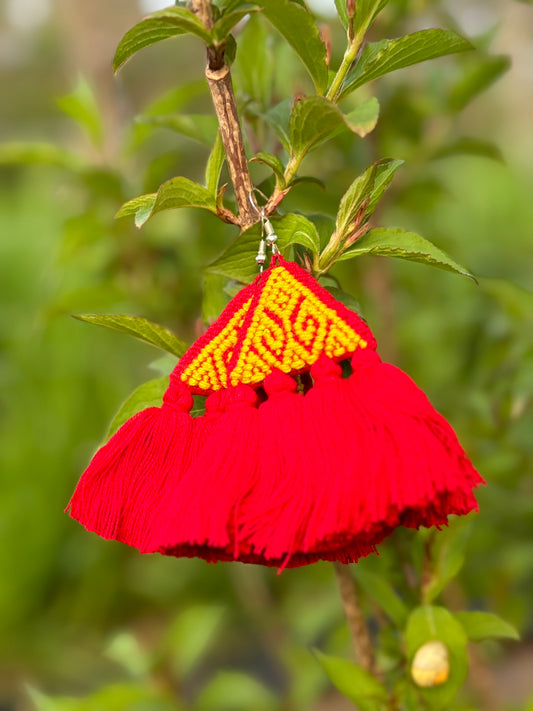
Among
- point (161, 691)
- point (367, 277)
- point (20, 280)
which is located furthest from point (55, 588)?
point (367, 277)

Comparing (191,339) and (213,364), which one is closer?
(213,364)

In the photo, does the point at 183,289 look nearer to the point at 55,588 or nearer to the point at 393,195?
the point at 393,195

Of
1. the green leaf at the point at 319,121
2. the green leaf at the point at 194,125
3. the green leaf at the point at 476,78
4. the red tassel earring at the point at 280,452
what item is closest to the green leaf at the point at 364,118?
the green leaf at the point at 319,121

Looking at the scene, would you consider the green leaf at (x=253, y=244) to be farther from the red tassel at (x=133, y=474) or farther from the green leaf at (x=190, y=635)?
the green leaf at (x=190, y=635)

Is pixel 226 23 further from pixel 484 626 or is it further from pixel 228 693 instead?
pixel 228 693

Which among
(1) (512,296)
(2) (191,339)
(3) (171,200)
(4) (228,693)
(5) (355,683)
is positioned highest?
(3) (171,200)

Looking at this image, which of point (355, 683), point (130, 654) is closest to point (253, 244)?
point (355, 683)
